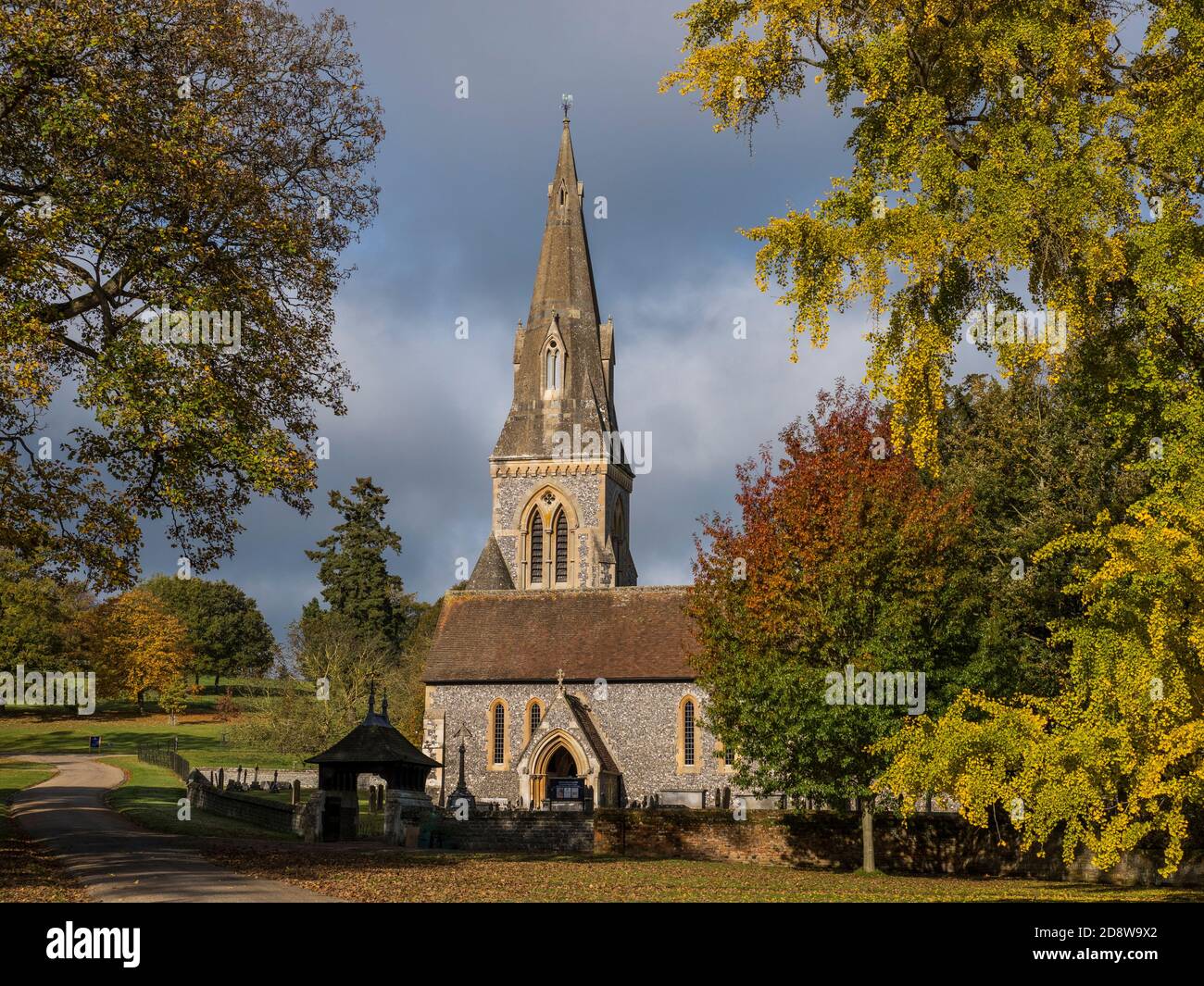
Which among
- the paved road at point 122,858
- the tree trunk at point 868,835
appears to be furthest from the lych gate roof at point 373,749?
the tree trunk at point 868,835

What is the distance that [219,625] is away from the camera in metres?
101

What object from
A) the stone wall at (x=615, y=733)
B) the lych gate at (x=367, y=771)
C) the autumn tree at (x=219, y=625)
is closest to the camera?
the lych gate at (x=367, y=771)

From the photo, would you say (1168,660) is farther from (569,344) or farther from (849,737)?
(569,344)

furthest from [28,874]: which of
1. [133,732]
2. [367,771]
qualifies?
[133,732]

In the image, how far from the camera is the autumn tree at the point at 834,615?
25.6 metres

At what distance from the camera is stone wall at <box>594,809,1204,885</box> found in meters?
27.1

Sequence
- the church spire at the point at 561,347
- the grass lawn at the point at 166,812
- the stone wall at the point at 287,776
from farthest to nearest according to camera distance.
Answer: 1. the church spire at the point at 561,347
2. the stone wall at the point at 287,776
3. the grass lawn at the point at 166,812

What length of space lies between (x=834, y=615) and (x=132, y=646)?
61.4 meters

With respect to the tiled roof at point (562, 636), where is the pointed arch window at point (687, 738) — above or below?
below

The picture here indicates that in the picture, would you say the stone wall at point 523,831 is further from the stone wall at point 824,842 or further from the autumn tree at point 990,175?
the autumn tree at point 990,175

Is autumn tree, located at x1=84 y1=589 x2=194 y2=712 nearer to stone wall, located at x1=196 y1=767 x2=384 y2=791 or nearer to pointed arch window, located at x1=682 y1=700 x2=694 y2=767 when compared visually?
stone wall, located at x1=196 y1=767 x2=384 y2=791

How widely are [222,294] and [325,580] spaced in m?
74.9

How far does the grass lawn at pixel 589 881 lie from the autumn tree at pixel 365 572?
61.4 metres

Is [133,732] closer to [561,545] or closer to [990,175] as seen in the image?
[561,545]
